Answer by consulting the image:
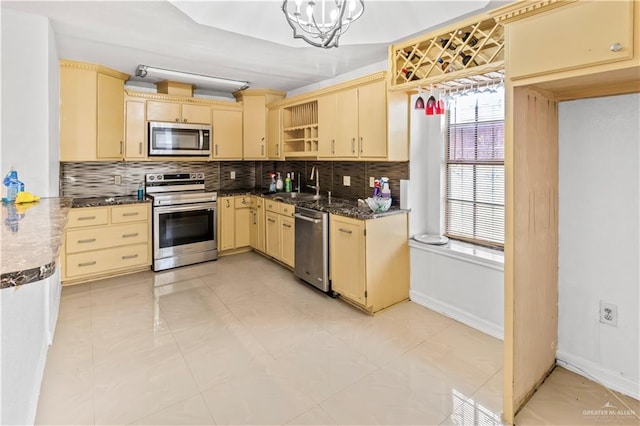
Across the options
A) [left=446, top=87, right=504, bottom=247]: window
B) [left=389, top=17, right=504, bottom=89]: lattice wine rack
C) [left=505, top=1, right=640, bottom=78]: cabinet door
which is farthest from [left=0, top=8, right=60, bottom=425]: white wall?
[left=446, top=87, right=504, bottom=247]: window

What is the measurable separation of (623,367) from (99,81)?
5134mm

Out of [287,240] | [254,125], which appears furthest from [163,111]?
[287,240]

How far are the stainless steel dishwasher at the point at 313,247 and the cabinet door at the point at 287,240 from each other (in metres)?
0.25

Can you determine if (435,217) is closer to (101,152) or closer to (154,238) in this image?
(154,238)

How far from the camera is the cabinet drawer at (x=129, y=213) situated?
4082 mm

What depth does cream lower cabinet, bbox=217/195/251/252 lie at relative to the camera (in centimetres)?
494

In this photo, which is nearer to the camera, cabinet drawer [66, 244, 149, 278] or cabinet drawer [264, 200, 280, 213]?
cabinet drawer [66, 244, 149, 278]

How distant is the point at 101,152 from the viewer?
4.01m

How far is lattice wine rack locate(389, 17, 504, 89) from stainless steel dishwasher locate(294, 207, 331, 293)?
4.77ft

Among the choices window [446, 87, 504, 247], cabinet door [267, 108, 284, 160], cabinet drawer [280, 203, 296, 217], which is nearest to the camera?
window [446, 87, 504, 247]

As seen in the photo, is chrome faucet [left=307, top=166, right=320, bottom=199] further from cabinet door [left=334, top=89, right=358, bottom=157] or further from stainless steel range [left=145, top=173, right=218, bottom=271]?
stainless steel range [left=145, top=173, right=218, bottom=271]

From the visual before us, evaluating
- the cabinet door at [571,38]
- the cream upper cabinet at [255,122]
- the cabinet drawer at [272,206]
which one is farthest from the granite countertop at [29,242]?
the cream upper cabinet at [255,122]

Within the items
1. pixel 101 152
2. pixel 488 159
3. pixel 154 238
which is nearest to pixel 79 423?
pixel 154 238

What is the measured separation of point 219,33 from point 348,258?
87.4 inches
